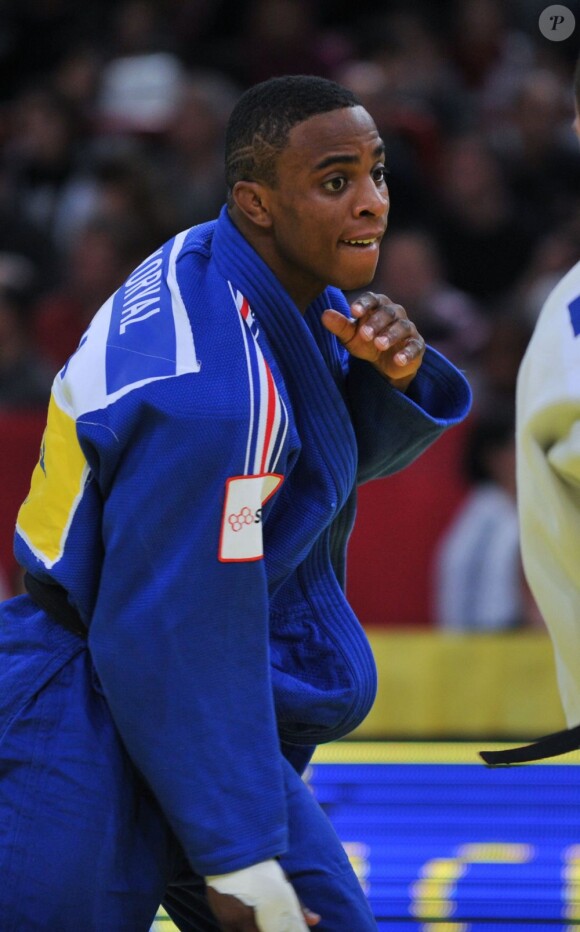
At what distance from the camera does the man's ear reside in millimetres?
2223

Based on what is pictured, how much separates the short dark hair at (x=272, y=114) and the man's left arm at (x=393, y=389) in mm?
249

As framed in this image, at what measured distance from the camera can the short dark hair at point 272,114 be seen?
2178 mm

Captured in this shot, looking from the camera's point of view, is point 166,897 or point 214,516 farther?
point 166,897

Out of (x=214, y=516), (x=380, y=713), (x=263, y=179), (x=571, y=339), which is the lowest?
(x=380, y=713)

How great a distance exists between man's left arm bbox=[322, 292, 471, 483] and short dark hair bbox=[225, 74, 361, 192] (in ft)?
0.82

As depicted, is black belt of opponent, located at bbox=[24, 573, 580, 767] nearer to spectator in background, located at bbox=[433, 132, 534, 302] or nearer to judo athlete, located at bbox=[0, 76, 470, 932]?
judo athlete, located at bbox=[0, 76, 470, 932]

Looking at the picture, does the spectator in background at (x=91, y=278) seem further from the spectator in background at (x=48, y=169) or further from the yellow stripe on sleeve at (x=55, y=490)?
the yellow stripe on sleeve at (x=55, y=490)

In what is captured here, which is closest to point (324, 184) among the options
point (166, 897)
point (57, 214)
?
point (166, 897)

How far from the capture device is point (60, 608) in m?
2.20

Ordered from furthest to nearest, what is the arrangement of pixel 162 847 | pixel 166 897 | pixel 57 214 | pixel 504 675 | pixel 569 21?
pixel 57 214, pixel 504 675, pixel 569 21, pixel 166 897, pixel 162 847

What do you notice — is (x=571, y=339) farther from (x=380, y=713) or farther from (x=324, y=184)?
(x=380, y=713)

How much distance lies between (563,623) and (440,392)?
0.43 m

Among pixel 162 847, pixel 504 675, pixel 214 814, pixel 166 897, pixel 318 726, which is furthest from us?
pixel 504 675

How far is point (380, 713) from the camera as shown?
17.3 ft
